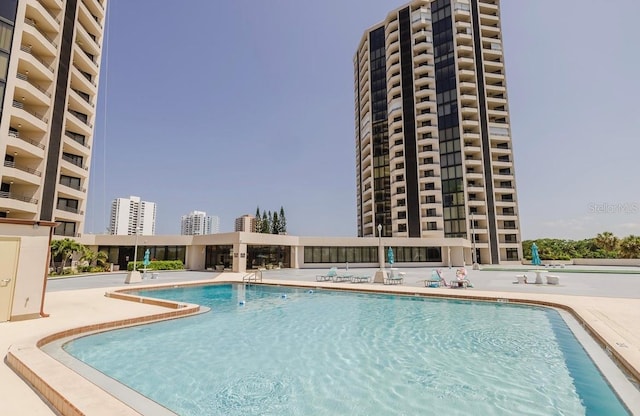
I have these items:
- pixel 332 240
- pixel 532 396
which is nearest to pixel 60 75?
pixel 332 240

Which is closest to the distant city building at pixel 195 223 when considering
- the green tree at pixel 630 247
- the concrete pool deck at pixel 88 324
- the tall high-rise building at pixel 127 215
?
the tall high-rise building at pixel 127 215

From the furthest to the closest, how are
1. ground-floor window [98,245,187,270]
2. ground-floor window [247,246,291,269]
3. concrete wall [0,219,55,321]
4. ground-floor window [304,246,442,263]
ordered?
ground-floor window [304,246,442,263]
ground-floor window [98,245,187,270]
ground-floor window [247,246,291,269]
concrete wall [0,219,55,321]

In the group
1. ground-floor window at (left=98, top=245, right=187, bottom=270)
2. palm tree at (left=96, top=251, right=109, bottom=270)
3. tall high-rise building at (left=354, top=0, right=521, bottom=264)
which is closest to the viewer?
palm tree at (left=96, top=251, right=109, bottom=270)

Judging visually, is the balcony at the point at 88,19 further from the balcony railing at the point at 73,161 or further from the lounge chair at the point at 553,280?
the lounge chair at the point at 553,280

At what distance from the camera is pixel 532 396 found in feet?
17.7

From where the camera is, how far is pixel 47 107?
31094 millimetres

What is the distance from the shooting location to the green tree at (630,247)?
4403 centimetres

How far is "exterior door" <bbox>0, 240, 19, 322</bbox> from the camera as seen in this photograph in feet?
29.3

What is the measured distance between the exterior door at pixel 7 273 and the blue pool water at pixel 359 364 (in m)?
2.95

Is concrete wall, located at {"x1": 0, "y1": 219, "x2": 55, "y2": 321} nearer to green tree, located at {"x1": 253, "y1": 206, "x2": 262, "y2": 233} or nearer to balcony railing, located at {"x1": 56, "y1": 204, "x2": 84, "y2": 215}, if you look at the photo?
balcony railing, located at {"x1": 56, "y1": 204, "x2": 84, "y2": 215}

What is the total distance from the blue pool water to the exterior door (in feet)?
9.67

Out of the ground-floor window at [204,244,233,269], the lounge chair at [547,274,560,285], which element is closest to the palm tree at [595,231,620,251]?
the lounge chair at [547,274,560,285]

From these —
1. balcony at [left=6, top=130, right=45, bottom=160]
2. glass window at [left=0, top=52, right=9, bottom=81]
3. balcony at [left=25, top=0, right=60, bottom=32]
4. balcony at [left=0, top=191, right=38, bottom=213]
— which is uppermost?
balcony at [left=25, top=0, right=60, bottom=32]

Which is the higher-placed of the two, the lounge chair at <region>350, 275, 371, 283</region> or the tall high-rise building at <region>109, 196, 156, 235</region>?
the tall high-rise building at <region>109, 196, 156, 235</region>
